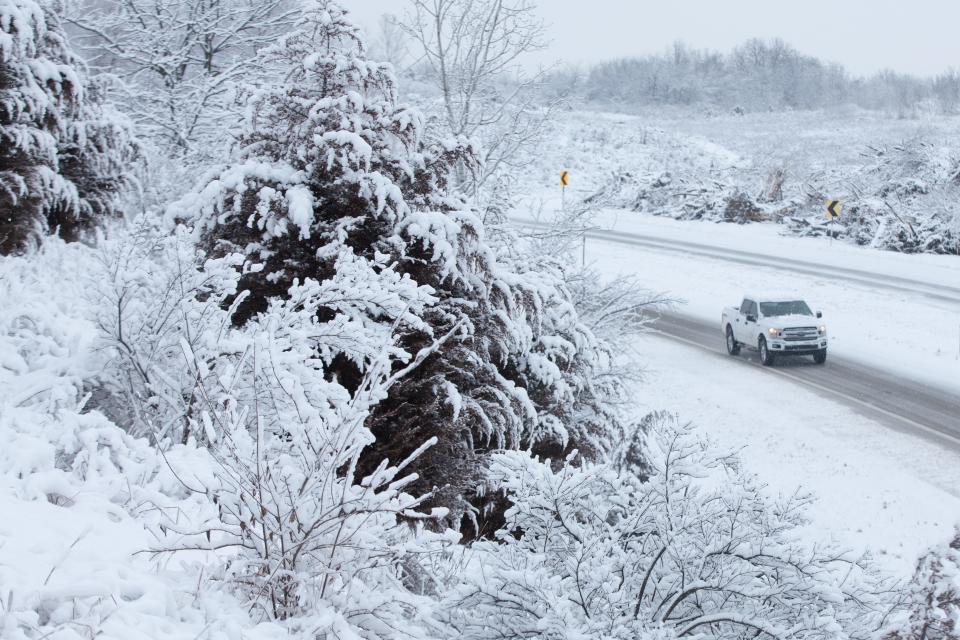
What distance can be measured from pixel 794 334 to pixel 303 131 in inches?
597

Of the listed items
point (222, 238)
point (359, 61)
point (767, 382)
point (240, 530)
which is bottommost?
point (767, 382)

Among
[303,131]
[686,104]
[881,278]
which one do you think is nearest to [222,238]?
[303,131]

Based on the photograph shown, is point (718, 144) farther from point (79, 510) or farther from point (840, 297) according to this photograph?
point (79, 510)

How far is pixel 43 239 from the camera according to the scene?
1103cm

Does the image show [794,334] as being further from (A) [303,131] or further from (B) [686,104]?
(B) [686,104]

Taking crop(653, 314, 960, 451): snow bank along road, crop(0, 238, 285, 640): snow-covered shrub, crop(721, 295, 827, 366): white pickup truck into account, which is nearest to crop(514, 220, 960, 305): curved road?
crop(721, 295, 827, 366): white pickup truck

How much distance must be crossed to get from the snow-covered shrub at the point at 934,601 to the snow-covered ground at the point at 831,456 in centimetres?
578

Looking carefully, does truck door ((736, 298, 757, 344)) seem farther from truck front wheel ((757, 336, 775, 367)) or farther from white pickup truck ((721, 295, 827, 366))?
truck front wheel ((757, 336, 775, 367))

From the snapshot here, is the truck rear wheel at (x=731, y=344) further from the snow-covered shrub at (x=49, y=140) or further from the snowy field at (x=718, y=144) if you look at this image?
the snowy field at (x=718, y=144)

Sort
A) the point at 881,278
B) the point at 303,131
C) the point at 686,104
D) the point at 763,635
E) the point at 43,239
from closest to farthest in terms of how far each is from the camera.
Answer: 1. the point at 763,635
2. the point at 303,131
3. the point at 43,239
4. the point at 881,278
5. the point at 686,104

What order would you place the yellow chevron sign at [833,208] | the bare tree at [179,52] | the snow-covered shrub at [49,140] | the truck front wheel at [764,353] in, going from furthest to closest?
the yellow chevron sign at [833,208] → the truck front wheel at [764,353] → the bare tree at [179,52] → the snow-covered shrub at [49,140]

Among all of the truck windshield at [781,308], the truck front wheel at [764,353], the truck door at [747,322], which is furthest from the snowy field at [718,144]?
the truck front wheel at [764,353]

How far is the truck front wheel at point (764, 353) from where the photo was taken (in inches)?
811

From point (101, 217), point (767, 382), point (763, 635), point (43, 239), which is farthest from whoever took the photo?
point (767, 382)
